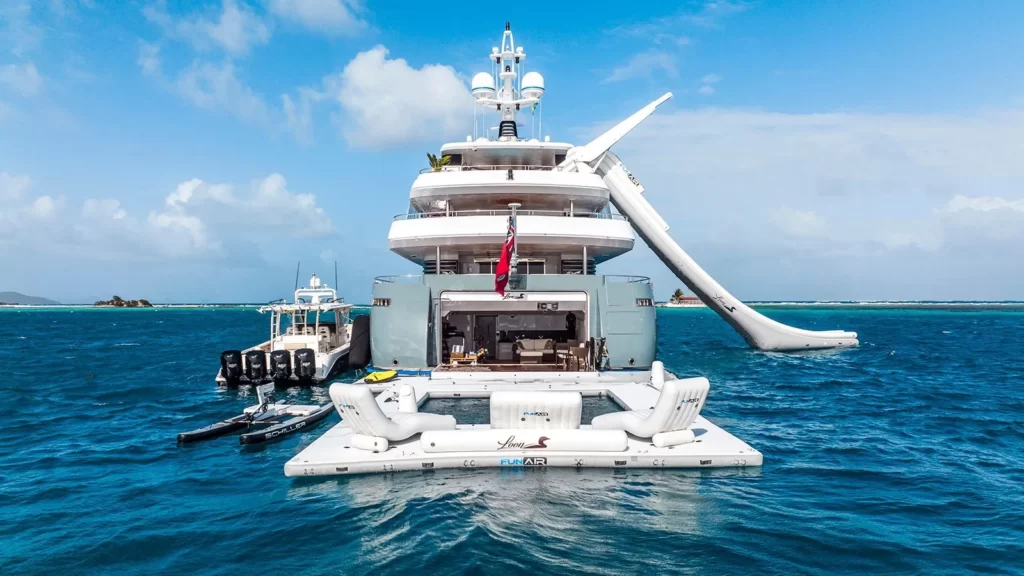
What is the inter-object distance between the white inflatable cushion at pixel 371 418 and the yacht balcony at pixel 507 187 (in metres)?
11.9

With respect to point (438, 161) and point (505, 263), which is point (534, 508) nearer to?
point (505, 263)

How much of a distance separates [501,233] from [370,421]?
11.0 metres

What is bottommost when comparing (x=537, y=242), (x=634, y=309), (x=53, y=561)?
(x=53, y=561)

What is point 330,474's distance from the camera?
35.0 ft

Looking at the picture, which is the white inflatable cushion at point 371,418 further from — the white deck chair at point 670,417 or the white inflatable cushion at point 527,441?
the white deck chair at point 670,417

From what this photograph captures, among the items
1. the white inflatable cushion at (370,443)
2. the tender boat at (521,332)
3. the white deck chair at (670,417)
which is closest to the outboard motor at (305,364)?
the tender boat at (521,332)

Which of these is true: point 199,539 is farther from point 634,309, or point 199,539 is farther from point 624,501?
point 634,309

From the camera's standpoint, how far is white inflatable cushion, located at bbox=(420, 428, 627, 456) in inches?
431

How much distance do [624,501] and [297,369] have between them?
16.5m

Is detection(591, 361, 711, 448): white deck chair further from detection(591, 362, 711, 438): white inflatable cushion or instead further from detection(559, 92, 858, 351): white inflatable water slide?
detection(559, 92, 858, 351): white inflatable water slide

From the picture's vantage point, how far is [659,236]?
28.9m

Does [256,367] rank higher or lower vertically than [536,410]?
lower

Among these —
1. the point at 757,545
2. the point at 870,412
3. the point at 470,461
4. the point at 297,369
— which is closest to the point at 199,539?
the point at 470,461

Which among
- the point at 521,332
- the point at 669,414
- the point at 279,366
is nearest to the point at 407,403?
the point at 669,414
